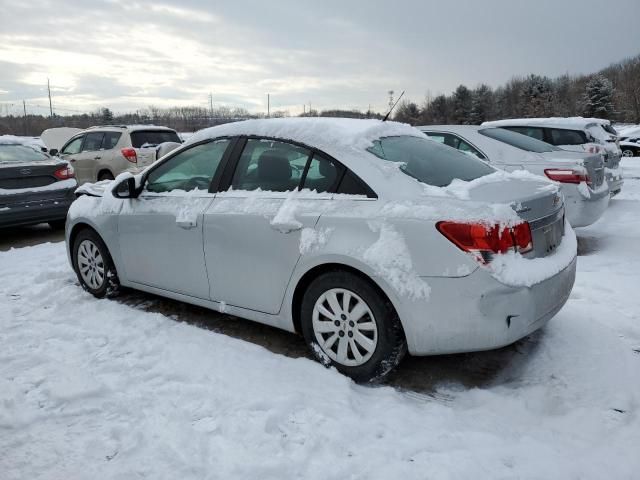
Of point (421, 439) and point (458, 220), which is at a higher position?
point (458, 220)

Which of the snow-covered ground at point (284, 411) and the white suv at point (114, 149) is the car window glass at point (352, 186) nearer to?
the snow-covered ground at point (284, 411)

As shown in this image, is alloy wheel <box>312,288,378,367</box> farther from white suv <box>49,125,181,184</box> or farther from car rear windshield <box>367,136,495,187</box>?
white suv <box>49,125,181,184</box>

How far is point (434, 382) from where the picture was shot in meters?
3.19

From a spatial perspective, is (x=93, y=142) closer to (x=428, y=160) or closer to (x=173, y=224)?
(x=173, y=224)

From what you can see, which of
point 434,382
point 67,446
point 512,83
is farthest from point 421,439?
point 512,83

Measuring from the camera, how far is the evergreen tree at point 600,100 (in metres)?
54.1

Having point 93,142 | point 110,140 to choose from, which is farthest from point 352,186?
point 93,142

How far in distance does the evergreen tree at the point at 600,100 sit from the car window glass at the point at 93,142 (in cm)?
5495

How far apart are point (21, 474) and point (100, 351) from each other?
4.15 ft

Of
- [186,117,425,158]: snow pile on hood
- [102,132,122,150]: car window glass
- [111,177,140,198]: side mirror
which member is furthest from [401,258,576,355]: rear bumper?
[102,132,122,150]: car window glass

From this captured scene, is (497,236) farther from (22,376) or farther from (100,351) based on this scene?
(22,376)

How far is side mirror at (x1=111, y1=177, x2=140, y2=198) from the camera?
14.3 feet

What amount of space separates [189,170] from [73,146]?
10.2 meters

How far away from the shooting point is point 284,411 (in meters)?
2.82
